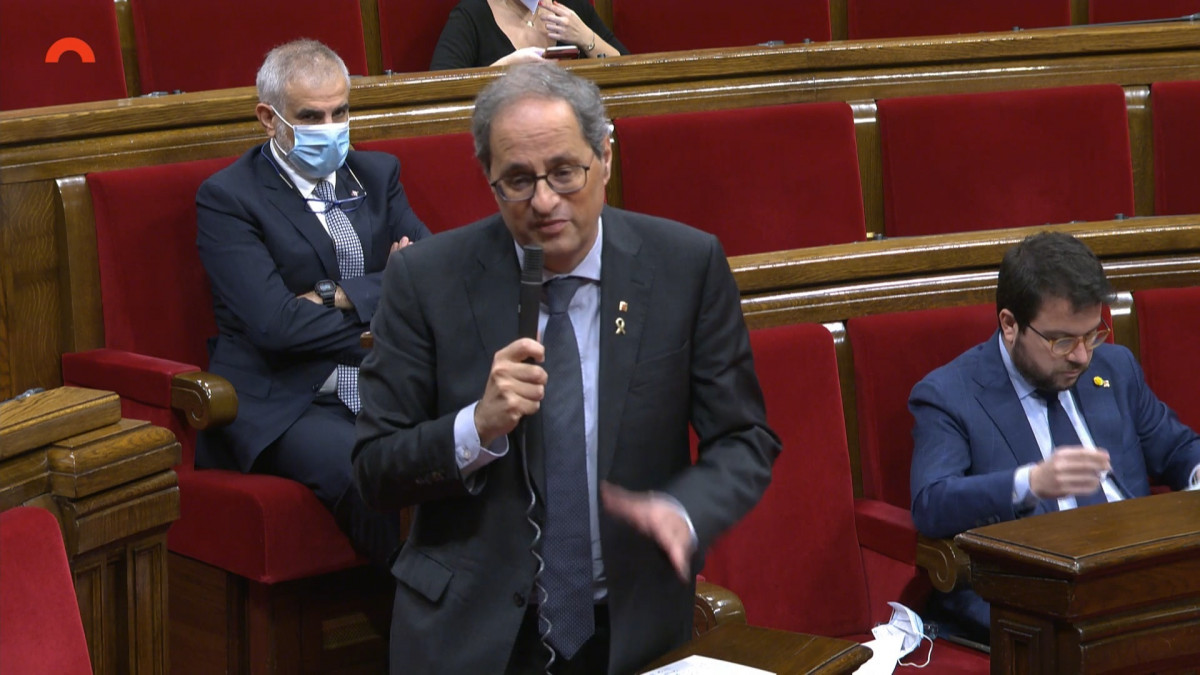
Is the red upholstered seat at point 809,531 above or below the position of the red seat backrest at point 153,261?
below

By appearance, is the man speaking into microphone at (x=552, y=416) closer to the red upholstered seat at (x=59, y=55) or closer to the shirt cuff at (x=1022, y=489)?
the shirt cuff at (x=1022, y=489)

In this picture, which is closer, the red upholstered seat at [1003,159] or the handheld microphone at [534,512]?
the handheld microphone at [534,512]

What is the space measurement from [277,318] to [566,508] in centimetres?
34

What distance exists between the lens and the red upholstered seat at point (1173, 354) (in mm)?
802

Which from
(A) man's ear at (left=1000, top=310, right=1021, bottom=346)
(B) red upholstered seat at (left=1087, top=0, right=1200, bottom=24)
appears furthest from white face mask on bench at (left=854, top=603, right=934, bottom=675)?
(B) red upholstered seat at (left=1087, top=0, right=1200, bottom=24)

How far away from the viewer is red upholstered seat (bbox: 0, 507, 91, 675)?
15.8 inches

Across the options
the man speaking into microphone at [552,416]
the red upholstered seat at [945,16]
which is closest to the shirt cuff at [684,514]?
the man speaking into microphone at [552,416]

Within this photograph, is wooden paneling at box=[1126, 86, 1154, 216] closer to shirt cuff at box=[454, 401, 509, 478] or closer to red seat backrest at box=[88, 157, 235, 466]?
red seat backrest at box=[88, 157, 235, 466]

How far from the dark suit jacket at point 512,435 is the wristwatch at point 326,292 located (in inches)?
12.5

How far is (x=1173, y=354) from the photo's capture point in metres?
0.80

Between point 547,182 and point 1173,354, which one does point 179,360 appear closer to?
point 547,182

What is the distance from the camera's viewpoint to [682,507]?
445 millimetres

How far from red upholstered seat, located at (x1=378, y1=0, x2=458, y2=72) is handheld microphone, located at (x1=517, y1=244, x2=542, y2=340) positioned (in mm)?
673

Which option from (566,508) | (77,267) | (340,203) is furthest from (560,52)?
(566,508)
